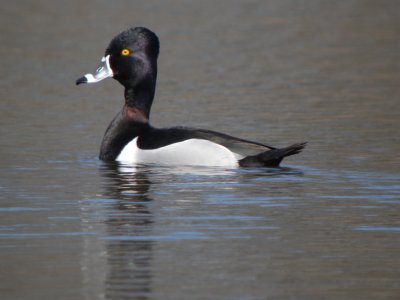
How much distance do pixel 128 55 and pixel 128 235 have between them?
495cm

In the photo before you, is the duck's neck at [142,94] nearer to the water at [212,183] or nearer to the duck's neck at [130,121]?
the duck's neck at [130,121]

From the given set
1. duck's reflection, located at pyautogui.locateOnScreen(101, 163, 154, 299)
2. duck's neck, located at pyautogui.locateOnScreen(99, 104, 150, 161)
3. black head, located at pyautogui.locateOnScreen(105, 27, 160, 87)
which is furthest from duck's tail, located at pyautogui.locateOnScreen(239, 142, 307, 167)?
black head, located at pyautogui.locateOnScreen(105, 27, 160, 87)

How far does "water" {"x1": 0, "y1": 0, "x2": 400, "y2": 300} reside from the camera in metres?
7.75

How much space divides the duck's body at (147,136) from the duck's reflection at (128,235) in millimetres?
369

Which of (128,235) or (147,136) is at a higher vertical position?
(147,136)

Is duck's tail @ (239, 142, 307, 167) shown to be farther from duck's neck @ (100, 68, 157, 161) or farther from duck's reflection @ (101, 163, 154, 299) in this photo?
duck's neck @ (100, 68, 157, 161)

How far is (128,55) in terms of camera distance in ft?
44.8

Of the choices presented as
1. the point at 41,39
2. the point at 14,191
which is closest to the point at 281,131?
the point at 14,191

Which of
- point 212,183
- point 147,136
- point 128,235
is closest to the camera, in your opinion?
point 128,235

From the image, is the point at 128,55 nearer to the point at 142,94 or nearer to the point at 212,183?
the point at 142,94

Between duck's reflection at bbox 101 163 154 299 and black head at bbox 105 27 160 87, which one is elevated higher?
black head at bbox 105 27 160 87

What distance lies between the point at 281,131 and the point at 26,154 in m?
3.11

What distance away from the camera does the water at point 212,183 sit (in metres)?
7.75

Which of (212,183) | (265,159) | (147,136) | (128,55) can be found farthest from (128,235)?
(128,55)
